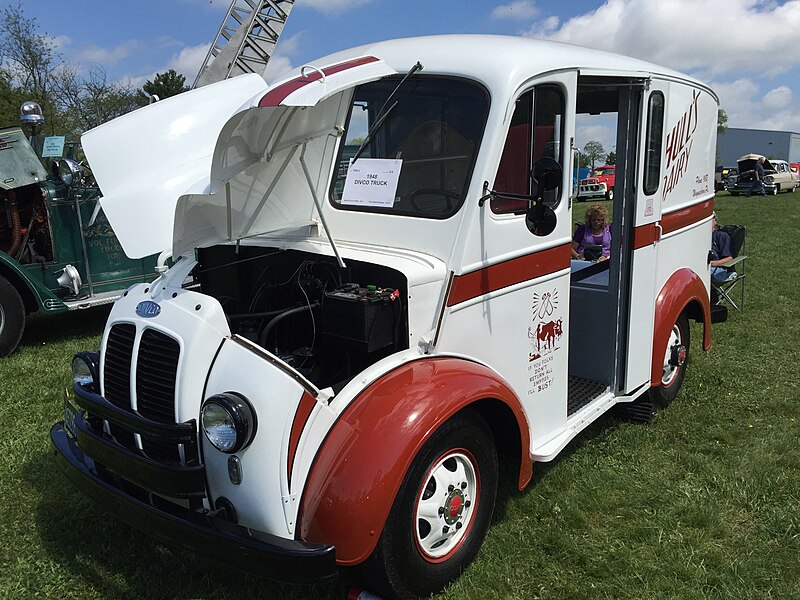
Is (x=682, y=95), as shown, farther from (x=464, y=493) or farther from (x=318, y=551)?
(x=318, y=551)

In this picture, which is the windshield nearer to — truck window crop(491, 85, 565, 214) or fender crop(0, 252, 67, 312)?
truck window crop(491, 85, 565, 214)

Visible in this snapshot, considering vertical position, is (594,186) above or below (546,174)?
below

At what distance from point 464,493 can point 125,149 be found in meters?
2.36

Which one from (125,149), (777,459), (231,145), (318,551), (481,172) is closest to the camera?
(318,551)

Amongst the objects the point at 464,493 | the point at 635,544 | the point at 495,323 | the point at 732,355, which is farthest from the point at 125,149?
the point at 732,355

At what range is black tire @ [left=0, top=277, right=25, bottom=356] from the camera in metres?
6.50

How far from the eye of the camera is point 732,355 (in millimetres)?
6105

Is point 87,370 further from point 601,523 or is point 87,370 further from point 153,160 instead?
point 601,523

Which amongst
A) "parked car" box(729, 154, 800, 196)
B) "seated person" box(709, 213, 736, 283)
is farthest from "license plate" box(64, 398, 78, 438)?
"parked car" box(729, 154, 800, 196)

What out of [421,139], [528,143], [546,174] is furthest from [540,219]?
[421,139]

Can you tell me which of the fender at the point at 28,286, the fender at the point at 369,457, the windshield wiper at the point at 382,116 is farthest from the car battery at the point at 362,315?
the fender at the point at 28,286

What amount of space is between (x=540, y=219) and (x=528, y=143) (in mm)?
410

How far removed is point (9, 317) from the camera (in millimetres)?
6520

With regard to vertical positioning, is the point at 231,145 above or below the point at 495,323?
above
